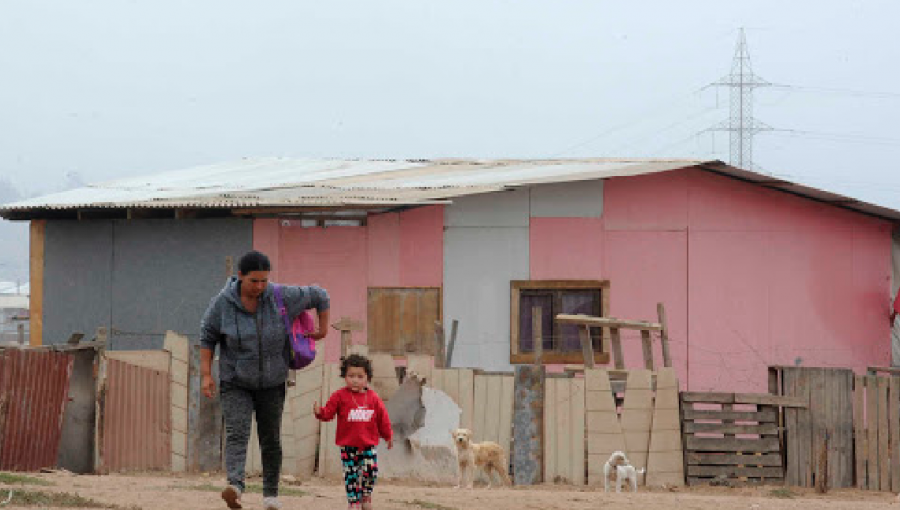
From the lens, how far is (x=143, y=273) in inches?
816

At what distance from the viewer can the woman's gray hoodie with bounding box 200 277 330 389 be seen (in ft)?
30.9

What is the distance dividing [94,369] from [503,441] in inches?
159

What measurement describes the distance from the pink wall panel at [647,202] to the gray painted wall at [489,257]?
1.69 feet

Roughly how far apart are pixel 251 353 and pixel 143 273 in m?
11.7

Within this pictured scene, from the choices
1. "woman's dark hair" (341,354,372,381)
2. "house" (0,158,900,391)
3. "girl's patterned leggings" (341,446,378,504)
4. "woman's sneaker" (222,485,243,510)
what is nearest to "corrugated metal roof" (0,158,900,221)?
"house" (0,158,900,391)

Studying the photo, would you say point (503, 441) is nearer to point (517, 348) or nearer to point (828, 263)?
point (517, 348)

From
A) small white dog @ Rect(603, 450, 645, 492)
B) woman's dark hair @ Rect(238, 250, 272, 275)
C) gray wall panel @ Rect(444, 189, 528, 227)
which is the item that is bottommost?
small white dog @ Rect(603, 450, 645, 492)

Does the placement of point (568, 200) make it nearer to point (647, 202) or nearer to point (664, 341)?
point (647, 202)

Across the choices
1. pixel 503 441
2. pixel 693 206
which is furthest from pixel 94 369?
pixel 693 206

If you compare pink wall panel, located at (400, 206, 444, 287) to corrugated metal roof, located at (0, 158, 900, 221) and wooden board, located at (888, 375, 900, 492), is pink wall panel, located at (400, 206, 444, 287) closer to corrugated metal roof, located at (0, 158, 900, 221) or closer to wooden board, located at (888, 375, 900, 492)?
corrugated metal roof, located at (0, 158, 900, 221)

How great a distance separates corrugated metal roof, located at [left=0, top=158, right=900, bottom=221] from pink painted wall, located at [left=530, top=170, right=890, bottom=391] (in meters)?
0.38

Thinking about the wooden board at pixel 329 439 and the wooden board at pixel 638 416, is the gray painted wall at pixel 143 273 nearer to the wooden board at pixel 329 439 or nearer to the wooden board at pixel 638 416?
the wooden board at pixel 329 439

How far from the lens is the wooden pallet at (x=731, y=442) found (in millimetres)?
16078

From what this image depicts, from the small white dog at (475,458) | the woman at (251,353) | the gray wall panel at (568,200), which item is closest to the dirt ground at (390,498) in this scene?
the small white dog at (475,458)
